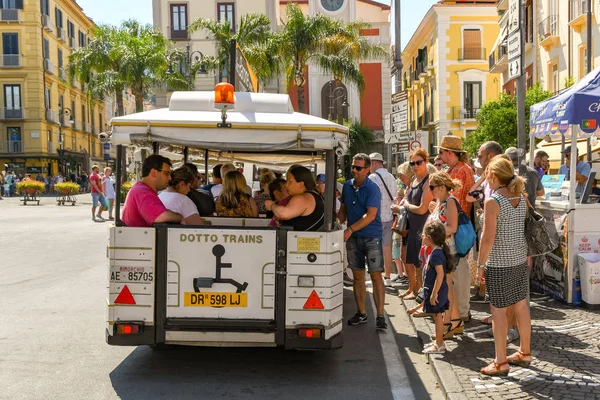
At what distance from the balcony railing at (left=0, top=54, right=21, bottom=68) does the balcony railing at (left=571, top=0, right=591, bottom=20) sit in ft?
141

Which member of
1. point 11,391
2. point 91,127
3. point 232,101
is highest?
point 91,127

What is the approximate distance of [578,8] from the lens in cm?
2352

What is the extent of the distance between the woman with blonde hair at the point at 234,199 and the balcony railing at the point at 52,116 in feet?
169

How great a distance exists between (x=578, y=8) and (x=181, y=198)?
71.4 ft

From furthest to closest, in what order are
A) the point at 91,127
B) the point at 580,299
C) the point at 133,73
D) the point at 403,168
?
the point at 91,127 < the point at 133,73 < the point at 403,168 < the point at 580,299

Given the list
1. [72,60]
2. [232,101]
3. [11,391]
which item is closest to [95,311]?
[11,391]

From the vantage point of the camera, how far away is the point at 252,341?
5527 millimetres

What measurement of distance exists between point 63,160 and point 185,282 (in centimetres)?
5272

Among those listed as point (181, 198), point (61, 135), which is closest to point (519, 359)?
point (181, 198)

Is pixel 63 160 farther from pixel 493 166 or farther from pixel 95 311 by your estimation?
pixel 493 166

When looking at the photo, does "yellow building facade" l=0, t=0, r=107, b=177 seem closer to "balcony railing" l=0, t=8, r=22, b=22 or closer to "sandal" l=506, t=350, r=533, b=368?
"balcony railing" l=0, t=8, r=22, b=22

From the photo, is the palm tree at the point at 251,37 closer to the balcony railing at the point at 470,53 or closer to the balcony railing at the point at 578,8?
the balcony railing at the point at 578,8

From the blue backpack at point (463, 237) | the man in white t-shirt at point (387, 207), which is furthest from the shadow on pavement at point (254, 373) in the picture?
the man in white t-shirt at point (387, 207)

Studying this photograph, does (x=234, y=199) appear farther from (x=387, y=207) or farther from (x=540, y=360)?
(x=387, y=207)
